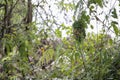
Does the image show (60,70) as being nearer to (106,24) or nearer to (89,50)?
(89,50)

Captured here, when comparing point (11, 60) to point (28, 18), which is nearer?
point (11, 60)

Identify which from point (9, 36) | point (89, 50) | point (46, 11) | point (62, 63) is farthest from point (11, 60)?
point (46, 11)

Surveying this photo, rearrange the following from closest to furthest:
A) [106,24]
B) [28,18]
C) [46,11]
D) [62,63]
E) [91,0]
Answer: [91,0] < [106,24] < [62,63] < [28,18] < [46,11]

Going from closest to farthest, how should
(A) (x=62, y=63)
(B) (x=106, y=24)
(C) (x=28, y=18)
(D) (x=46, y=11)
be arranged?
(B) (x=106, y=24), (A) (x=62, y=63), (C) (x=28, y=18), (D) (x=46, y=11)

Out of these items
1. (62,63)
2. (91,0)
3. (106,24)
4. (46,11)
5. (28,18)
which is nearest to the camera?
(91,0)

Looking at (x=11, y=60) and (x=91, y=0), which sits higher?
(x=91, y=0)

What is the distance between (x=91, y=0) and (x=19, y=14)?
1.08 m

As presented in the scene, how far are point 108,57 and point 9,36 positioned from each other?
1.71 ft

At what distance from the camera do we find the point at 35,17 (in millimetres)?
1880

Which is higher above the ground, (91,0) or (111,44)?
(91,0)

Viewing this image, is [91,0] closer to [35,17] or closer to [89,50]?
[89,50]

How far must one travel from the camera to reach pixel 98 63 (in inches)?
58.7

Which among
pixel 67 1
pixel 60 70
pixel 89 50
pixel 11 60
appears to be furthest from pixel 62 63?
pixel 67 1

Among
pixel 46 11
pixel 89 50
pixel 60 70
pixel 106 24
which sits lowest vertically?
pixel 60 70
